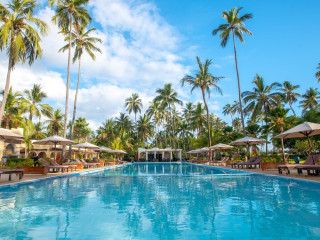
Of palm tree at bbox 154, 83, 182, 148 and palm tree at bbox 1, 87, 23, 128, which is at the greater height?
palm tree at bbox 154, 83, 182, 148

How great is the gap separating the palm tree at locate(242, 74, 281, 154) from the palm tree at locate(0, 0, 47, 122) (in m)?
22.2

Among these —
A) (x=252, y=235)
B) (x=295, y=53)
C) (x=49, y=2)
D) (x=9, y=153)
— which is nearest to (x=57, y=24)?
(x=49, y=2)

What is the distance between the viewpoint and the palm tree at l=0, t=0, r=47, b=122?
1187cm

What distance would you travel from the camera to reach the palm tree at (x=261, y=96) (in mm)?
25297

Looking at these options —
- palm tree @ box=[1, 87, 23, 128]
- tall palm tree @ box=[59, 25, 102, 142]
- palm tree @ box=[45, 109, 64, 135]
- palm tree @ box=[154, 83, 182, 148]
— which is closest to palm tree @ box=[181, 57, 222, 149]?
palm tree @ box=[154, 83, 182, 148]

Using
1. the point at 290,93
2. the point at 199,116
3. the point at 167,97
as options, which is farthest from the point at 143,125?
the point at 290,93

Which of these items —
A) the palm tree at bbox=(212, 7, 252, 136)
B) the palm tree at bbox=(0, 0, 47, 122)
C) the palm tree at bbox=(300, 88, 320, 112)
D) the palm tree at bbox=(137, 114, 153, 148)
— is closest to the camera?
the palm tree at bbox=(0, 0, 47, 122)

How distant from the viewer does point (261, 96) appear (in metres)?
25.3

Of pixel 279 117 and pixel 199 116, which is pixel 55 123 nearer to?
pixel 199 116

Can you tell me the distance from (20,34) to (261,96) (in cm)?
2436

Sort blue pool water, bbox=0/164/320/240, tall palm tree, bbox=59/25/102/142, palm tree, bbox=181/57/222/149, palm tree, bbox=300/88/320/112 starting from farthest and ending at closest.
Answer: palm tree, bbox=300/88/320/112 < palm tree, bbox=181/57/222/149 < tall palm tree, bbox=59/25/102/142 < blue pool water, bbox=0/164/320/240

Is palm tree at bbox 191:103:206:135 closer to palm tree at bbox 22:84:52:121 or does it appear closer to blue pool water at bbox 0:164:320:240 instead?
palm tree at bbox 22:84:52:121

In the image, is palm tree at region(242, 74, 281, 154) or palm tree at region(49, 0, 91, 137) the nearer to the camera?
palm tree at region(49, 0, 91, 137)

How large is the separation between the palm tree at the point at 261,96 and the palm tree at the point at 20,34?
22189mm
